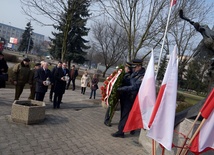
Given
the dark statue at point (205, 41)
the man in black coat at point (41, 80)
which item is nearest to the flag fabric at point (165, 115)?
the dark statue at point (205, 41)

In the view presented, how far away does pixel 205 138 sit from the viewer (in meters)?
3.33

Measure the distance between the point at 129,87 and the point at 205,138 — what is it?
3222 mm

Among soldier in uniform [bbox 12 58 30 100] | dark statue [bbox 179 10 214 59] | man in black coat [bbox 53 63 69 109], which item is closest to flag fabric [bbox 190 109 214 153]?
dark statue [bbox 179 10 214 59]

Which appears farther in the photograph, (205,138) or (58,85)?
(58,85)

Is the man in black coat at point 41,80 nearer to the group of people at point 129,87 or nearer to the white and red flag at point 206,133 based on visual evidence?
the group of people at point 129,87

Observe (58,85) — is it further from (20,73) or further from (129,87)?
(129,87)

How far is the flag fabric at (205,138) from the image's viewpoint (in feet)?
10.9

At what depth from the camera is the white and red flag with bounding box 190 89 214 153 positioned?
3.26 metres

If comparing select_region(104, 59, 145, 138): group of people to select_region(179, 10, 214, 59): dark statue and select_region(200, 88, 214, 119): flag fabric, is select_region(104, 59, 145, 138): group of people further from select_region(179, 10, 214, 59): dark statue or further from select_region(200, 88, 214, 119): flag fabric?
select_region(200, 88, 214, 119): flag fabric

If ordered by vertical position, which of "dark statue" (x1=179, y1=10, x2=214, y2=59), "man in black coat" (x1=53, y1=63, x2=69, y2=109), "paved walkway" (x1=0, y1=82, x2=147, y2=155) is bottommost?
"paved walkway" (x1=0, y1=82, x2=147, y2=155)

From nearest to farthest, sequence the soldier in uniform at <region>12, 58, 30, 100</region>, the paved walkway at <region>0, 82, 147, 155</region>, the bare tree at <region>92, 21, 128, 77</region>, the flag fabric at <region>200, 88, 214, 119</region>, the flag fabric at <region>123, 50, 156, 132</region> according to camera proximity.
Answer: the flag fabric at <region>200, 88, 214, 119</region>, the flag fabric at <region>123, 50, 156, 132</region>, the paved walkway at <region>0, 82, 147, 155</region>, the soldier in uniform at <region>12, 58, 30, 100</region>, the bare tree at <region>92, 21, 128, 77</region>

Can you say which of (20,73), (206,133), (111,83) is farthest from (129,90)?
(20,73)

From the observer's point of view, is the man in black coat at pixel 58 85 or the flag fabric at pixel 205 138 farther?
the man in black coat at pixel 58 85

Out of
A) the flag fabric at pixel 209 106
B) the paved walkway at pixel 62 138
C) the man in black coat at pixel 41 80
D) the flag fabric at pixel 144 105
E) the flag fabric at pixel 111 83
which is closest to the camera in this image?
the flag fabric at pixel 209 106
